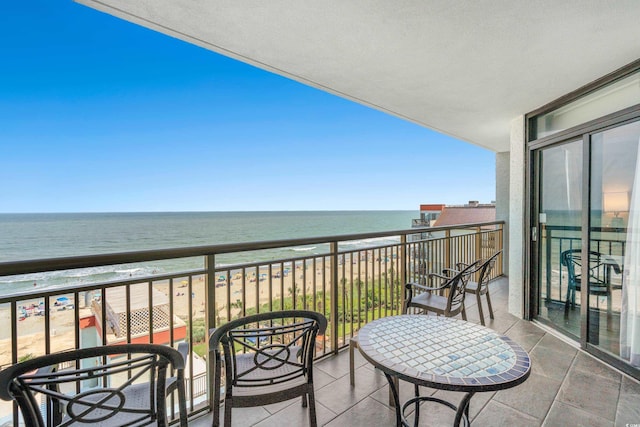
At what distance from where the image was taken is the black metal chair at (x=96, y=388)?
0.86 m

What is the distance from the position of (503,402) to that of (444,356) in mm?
993

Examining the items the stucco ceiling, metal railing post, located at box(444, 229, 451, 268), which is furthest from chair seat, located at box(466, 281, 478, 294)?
the stucco ceiling

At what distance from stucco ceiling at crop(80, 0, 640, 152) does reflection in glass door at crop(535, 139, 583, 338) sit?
0.71 meters

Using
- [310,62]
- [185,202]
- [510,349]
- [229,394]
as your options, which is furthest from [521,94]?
[185,202]

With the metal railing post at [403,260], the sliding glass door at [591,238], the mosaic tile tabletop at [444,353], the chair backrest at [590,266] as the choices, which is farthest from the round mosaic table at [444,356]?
the chair backrest at [590,266]

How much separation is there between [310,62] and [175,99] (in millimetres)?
24698

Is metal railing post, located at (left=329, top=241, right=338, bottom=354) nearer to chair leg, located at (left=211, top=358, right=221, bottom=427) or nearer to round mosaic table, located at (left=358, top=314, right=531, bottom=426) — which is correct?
round mosaic table, located at (left=358, top=314, right=531, bottom=426)

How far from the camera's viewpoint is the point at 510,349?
4.70 ft

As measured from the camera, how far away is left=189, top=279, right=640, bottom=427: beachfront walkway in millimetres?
1740

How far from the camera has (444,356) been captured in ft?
4.50

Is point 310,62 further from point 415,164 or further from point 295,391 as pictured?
point 415,164

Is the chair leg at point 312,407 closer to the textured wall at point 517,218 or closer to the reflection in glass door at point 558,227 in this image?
Answer: the reflection in glass door at point 558,227

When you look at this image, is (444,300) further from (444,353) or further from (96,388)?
(96,388)

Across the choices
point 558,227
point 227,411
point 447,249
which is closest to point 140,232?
point 447,249
